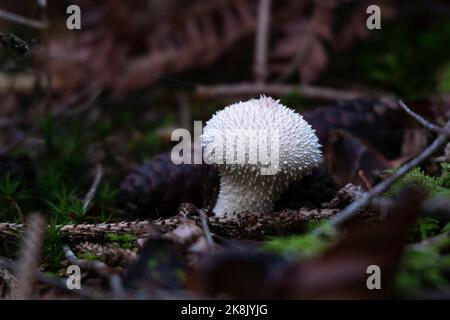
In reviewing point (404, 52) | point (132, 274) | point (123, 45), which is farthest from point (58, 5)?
point (132, 274)

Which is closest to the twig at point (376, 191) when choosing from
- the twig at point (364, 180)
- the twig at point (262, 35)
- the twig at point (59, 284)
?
the twig at point (364, 180)

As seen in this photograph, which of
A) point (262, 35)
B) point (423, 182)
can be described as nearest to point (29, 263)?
point (423, 182)

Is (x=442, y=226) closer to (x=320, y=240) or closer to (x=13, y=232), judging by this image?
(x=320, y=240)

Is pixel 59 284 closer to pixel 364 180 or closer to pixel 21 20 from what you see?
pixel 364 180

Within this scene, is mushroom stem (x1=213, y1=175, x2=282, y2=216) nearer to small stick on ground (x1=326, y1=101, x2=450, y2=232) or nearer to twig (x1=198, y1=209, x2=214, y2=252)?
twig (x1=198, y1=209, x2=214, y2=252)

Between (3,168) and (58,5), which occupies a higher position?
(58,5)

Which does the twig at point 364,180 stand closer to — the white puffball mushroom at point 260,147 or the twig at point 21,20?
the white puffball mushroom at point 260,147
